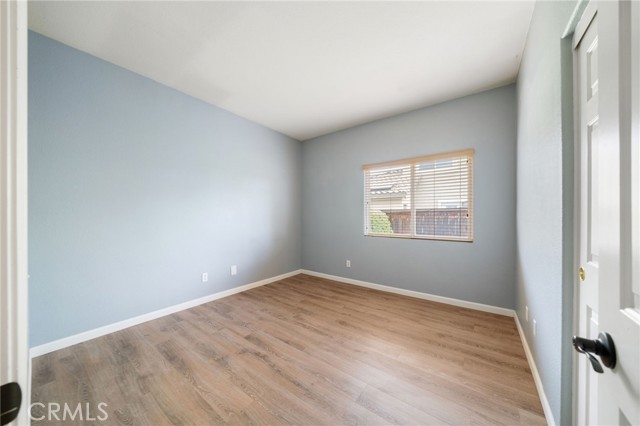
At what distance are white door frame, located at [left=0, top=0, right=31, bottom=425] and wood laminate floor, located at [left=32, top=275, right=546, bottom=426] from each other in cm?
129

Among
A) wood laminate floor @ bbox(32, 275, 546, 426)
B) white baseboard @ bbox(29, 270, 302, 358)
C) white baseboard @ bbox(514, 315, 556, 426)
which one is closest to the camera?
white baseboard @ bbox(514, 315, 556, 426)

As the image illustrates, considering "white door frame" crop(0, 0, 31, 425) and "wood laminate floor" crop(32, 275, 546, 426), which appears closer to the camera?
"white door frame" crop(0, 0, 31, 425)

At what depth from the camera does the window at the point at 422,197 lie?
9.27 feet

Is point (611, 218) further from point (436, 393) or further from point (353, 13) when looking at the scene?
point (353, 13)

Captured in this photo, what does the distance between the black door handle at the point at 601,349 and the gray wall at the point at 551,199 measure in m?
0.70

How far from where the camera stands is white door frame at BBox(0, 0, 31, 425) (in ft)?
1.30

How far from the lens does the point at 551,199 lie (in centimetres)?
121

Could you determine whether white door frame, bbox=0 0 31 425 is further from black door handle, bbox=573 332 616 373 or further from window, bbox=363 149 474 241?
window, bbox=363 149 474 241

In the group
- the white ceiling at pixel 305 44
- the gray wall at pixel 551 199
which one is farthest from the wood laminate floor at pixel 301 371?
the white ceiling at pixel 305 44

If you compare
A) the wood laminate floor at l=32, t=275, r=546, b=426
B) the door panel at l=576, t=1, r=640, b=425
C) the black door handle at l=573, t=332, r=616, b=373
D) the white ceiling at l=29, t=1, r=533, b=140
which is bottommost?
the wood laminate floor at l=32, t=275, r=546, b=426

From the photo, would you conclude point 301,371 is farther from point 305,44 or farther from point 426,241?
point 305,44

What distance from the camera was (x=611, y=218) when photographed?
0.50 meters

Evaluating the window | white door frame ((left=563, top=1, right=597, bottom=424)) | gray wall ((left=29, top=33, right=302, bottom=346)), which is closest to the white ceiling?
gray wall ((left=29, top=33, right=302, bottom=346))

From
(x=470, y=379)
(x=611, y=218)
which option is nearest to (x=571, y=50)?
(x=611, y=218)
